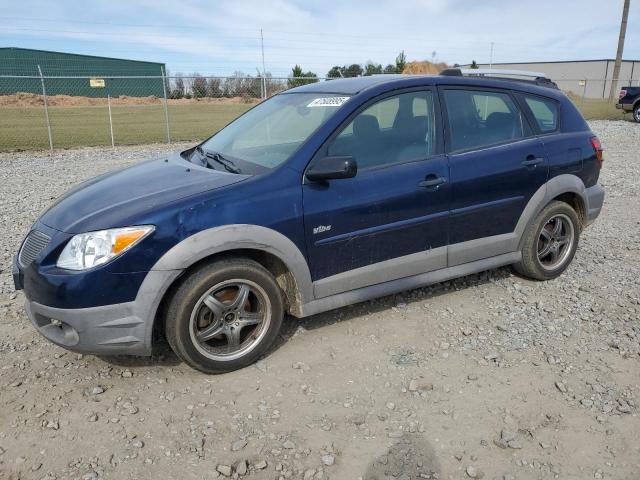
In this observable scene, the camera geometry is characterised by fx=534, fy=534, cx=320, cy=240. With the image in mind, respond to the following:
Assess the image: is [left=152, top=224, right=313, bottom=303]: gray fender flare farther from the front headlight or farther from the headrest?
the headrest

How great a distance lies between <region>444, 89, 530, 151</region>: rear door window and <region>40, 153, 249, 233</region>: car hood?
174 centimetres

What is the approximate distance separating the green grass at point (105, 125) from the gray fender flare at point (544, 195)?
14202mm

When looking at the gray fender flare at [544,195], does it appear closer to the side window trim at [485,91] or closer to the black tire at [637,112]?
the side window trim at [485,91]

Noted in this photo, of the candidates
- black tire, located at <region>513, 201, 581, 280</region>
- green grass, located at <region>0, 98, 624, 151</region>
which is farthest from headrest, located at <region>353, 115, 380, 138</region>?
green grass, located at <region>0, 98, 624, 151</region>

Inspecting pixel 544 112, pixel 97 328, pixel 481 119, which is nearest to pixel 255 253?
pixel 97 328

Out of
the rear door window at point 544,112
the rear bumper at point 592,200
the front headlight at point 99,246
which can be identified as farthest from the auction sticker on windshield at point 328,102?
the rear bumper at point 592,200

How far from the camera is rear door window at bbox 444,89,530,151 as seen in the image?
13.6 feet

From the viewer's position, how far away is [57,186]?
29.7 ft

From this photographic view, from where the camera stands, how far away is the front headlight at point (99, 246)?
9.90 ft

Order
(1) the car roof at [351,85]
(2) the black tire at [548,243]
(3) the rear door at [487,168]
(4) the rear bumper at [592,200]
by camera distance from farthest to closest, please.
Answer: (4) the rear bumper at [592,200] < (2) the black tire at [548,243] < (3) the rear door at [487,168] < (1) the car roof at [351,85]

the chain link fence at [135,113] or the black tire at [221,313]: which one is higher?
the chain link fence at [135,113]

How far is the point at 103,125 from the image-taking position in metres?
23.4

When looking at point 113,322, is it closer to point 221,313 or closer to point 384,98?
point 221,313

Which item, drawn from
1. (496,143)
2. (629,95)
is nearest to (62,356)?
(496,143)
